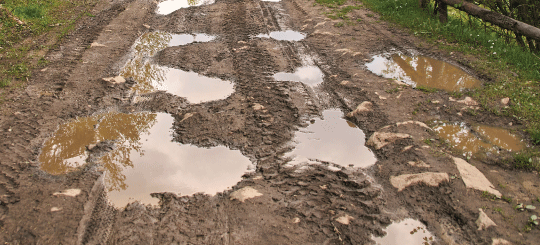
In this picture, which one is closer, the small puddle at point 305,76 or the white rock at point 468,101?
the white rock at point 468,101

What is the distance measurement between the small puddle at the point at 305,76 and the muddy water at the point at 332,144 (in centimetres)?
110

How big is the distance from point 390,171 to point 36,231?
12.0 ft

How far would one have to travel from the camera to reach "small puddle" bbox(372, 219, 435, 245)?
300 cm

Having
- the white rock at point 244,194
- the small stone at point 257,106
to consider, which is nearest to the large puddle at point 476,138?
the small stone at point 257,106

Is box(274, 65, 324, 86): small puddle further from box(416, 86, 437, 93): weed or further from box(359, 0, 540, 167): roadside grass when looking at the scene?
box(359, 0, 540, 167): roadside grass

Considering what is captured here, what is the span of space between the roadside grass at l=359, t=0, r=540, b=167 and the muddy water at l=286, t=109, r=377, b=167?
179 cm

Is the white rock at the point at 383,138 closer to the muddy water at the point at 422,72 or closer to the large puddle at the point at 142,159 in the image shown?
the large puddle at the point at 142,159

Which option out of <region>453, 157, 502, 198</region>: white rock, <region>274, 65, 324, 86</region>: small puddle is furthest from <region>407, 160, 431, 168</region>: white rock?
<region>274, 65, 324, 86</region>: small puddle

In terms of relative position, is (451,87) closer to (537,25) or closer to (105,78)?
(537,25)

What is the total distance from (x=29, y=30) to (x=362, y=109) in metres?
7.51

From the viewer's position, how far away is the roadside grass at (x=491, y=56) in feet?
15.6

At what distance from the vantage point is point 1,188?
3502 millimetres

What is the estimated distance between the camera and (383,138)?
4258 mm

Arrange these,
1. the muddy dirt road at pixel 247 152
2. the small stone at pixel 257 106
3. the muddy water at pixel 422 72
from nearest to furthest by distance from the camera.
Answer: the muddy dirt road at pixel 247 152, the small stone at pixel 257 106, the muddy water at pixel 422 72
